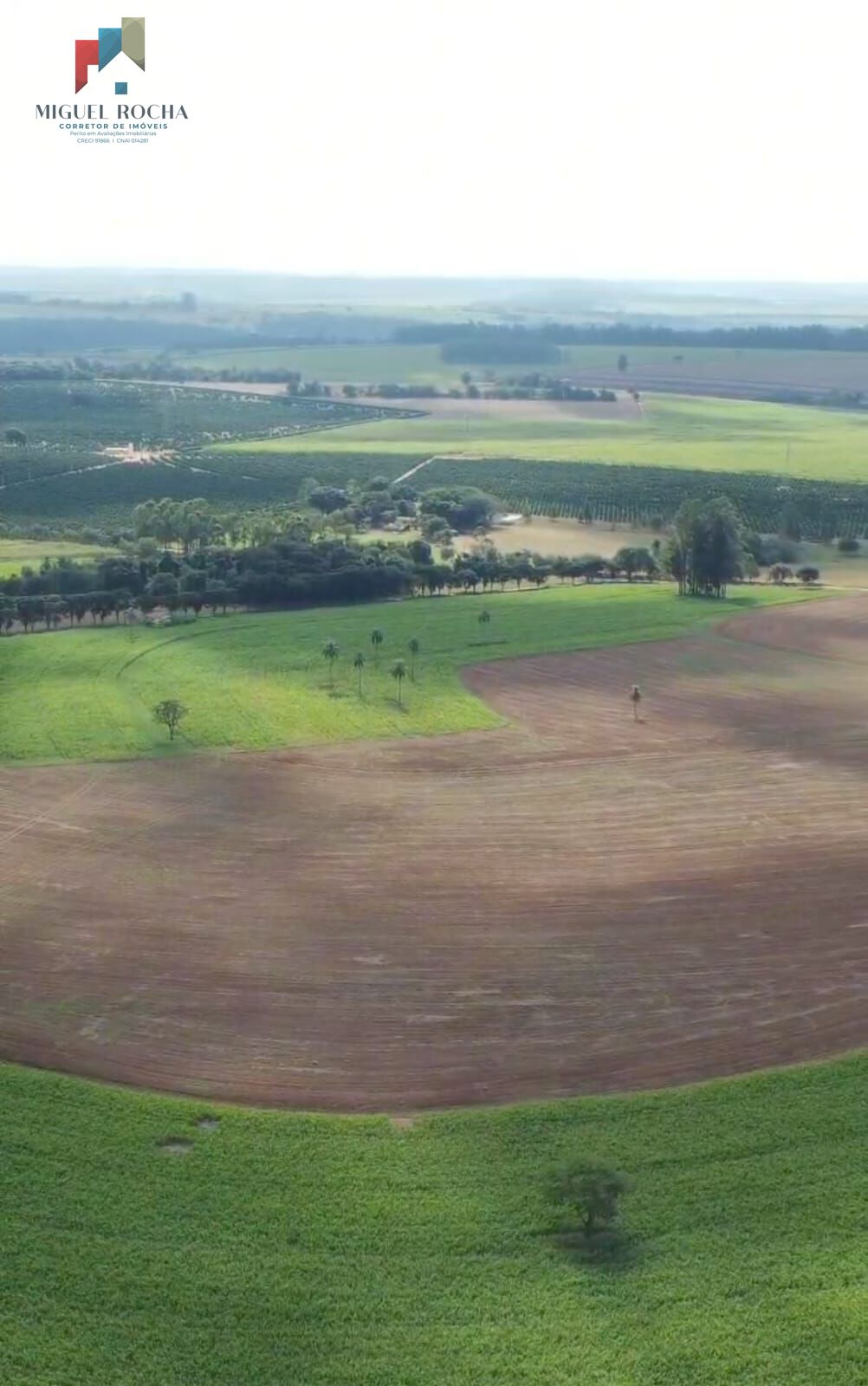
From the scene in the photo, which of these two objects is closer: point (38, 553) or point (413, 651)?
point (413, 651)

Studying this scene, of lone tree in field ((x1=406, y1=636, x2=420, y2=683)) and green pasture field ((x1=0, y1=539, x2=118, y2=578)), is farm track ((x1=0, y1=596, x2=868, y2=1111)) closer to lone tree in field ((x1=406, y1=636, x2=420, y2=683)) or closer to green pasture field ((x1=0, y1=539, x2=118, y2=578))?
lone tree in field ((x1=406, y1=636, x2=420, y2=683))

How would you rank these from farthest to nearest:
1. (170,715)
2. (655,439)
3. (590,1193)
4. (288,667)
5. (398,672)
→ 1. (655,439)
2. (288,667)
3. (398,672)
4. (170,715)
5. (590,1193)

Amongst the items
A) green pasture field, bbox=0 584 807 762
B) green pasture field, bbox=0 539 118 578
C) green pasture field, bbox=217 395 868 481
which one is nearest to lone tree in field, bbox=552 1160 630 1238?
green pasture field, bbox=0 584 807 762

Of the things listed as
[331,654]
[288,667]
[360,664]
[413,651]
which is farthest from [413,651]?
[288,667]

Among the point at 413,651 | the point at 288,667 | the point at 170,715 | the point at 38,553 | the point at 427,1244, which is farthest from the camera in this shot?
the point at 38,553

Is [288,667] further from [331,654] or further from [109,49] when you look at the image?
[109,49]

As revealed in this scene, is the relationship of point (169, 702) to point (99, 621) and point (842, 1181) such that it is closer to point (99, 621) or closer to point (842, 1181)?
point (99, 621)

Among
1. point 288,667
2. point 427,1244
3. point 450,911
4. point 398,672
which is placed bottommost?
point 427,1244

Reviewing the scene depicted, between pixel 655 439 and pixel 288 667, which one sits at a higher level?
pixel 655 439

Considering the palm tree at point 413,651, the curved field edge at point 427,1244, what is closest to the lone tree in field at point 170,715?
the palm tree at point 413,651
